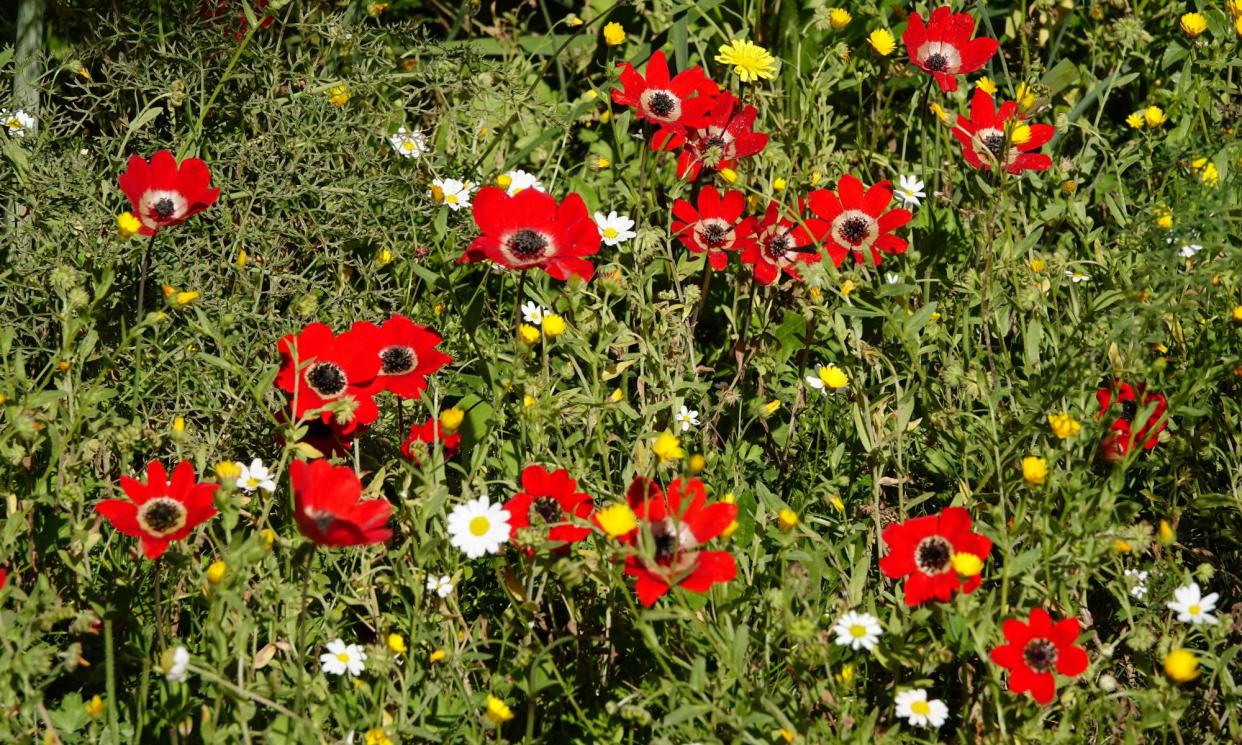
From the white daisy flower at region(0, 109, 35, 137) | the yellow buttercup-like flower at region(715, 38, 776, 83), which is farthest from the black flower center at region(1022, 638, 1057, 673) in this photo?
the white daisy flower at region(0, 109, 35, 137)

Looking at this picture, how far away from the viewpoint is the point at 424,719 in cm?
193

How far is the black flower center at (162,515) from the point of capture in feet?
6.12

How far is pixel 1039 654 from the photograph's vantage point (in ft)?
5.90

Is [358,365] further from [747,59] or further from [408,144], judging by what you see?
[747,59]

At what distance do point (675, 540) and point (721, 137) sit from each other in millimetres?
1079

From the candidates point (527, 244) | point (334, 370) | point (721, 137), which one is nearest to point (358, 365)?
point (334, 370)

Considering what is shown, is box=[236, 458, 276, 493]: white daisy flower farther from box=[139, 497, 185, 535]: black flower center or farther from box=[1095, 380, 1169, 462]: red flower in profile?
box=[1095, 380, 1169, 462]: red flower in profile

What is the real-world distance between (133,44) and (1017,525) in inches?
75.4

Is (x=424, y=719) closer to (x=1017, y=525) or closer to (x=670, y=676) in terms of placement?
(x=670, y=676)

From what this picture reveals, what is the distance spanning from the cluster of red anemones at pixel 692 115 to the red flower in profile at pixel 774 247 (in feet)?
0.50

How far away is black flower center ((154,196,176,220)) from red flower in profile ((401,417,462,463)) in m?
0.52

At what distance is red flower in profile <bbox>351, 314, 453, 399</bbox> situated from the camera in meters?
2.13

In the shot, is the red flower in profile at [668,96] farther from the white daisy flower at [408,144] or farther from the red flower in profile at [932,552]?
the red flower in profile at [932,552]

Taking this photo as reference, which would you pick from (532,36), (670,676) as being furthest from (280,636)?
(532,36)
